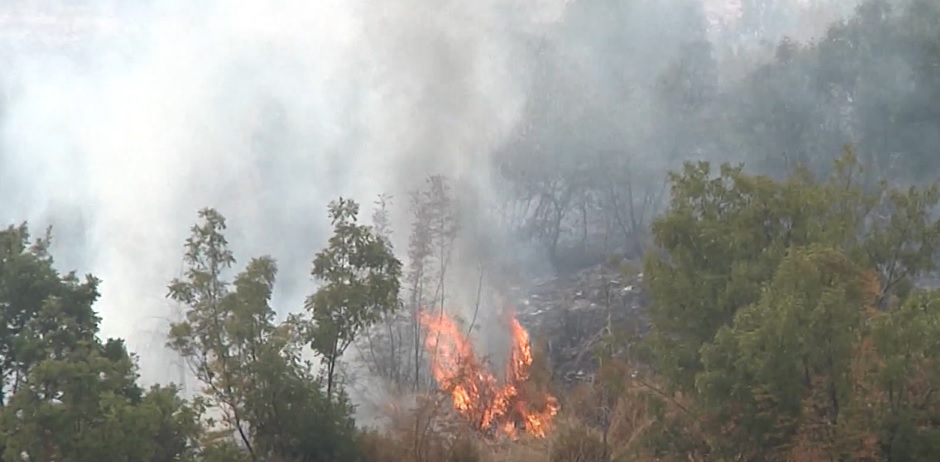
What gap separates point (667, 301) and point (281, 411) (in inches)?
127

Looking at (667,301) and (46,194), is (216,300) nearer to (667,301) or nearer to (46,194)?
(667,301)

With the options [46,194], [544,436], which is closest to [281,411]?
[544,436]

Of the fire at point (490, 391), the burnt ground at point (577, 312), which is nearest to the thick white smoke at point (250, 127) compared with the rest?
the burnt ground at point (577, 312)

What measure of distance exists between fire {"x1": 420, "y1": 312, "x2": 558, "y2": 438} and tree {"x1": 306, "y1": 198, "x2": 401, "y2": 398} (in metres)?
1.95

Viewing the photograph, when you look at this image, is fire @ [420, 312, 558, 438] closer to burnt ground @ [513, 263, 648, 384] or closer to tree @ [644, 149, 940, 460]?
burnt ground @ [513, 263, 648, 384]

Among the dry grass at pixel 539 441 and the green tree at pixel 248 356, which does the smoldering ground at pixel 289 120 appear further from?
the green tree at pixel 248 356

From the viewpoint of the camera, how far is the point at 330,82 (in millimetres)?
21312

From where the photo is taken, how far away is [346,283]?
786 centimetres

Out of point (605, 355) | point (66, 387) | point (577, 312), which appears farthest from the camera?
point (577, 312)

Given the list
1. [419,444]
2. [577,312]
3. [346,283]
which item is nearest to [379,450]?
[419,444]

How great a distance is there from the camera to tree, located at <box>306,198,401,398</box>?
25.3 feet

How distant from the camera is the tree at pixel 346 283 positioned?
7.72 m

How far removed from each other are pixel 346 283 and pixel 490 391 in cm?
450

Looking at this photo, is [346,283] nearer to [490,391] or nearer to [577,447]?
[577,447]
